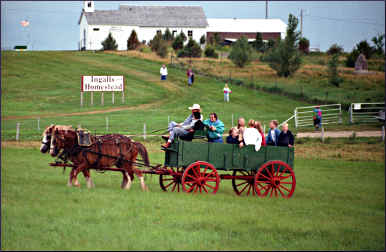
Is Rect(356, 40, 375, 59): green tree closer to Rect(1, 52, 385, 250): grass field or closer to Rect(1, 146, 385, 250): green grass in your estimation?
Rect(1, 52, 385, 250): grass field

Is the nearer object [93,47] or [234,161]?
[234,161]

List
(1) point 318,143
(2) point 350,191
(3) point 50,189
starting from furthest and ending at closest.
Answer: (1) point 318,143, (2) point 350,191, (3) point 50,189

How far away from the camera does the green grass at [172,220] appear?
401 inches

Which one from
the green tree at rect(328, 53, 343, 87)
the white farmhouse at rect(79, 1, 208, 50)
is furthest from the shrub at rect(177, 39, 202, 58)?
the green tree at rect(328, 53, 343, 87)

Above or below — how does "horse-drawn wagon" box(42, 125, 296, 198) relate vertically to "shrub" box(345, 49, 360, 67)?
A: below

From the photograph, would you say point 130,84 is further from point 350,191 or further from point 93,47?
point 350,191

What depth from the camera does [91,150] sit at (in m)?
14.7

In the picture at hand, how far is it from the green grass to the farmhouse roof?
63.9 meters

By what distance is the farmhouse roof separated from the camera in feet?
255

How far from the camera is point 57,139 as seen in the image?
14.3 metres

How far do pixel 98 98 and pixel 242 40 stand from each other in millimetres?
28348

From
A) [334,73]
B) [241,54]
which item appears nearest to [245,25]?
[241,54]

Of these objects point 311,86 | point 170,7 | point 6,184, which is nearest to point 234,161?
point 6,184

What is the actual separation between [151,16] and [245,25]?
2041cm
